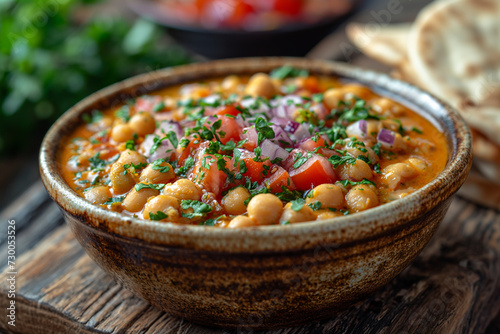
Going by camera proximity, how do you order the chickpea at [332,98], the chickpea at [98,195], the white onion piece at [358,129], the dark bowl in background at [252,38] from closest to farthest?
1. the chickpea at [98,195]
2. the white onion piece at [358,129]
3. the chickpea at [332,98]
4. the dark bowl in background at [252,38]

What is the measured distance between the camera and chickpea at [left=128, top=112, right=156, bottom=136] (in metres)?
3.18

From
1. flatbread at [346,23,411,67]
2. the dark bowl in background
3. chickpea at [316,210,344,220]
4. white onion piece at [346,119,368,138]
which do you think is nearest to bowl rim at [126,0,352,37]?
the dark bowl in background

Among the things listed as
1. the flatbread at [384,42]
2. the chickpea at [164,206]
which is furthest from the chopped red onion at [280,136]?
the flatbread at [384,42]

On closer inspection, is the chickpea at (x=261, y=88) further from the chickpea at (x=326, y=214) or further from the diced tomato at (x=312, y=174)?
the chickpea at (x=326, y=214)

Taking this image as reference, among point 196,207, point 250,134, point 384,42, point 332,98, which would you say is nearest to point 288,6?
point 384,42

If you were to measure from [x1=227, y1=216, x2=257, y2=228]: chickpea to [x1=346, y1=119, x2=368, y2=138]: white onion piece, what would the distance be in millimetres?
970

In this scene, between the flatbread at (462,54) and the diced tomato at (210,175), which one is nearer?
the diced tomato at (210,175)

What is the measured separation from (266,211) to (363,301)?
95cm

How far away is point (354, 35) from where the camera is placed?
488 centimetres

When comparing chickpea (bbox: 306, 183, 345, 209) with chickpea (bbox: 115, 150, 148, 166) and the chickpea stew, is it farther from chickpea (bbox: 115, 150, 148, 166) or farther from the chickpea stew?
chickpea (bbox: 115, 150, 148, 166)

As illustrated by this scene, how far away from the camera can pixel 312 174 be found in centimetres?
256

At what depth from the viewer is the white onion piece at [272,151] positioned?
2.67 metres

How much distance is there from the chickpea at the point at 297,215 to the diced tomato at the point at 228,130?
660 millimetres

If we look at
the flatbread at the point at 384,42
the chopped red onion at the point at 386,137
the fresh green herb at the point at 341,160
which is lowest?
the flatbread at the point at 384,42
